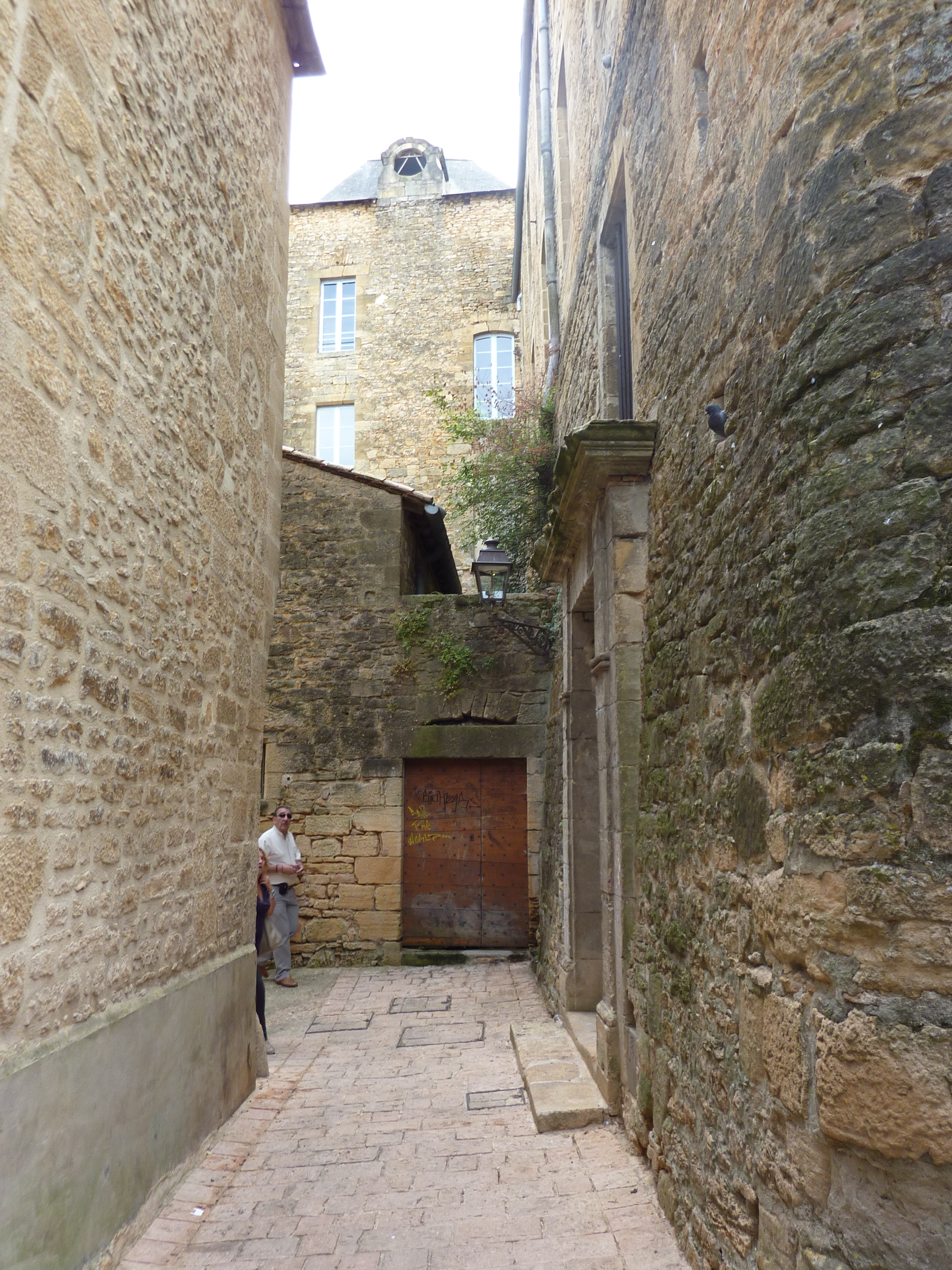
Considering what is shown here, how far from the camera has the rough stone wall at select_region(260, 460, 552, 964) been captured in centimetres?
837

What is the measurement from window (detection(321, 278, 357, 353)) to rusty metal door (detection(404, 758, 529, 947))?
34.7 feet

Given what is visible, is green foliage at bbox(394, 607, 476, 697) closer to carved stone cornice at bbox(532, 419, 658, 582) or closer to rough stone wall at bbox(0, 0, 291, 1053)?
rough stone wall at bbox(0, 0, 291, 1053)

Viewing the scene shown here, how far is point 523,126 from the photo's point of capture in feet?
40.5

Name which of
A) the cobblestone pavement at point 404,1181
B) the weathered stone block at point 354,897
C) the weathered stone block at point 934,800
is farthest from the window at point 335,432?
the weathered stone block at point 934,800

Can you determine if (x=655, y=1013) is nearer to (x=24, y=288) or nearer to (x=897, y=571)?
(x=897, y=571)

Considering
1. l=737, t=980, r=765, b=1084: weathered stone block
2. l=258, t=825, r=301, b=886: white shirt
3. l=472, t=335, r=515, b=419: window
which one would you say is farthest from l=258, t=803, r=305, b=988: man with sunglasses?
l=472, t=335, r=515, b=419: window

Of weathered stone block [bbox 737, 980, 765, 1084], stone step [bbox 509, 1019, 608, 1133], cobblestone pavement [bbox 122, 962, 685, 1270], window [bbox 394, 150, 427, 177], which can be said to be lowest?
cobblestone pavement [bbox 122, 962, 685, 1270]

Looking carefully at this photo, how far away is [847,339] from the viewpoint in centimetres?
208

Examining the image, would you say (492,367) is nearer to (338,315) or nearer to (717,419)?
(338,315)

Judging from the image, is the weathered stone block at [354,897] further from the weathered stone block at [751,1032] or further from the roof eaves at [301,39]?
the roof eaves at [301,39]

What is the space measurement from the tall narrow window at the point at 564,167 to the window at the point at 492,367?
19.6 feet

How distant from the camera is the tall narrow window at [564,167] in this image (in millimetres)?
7996

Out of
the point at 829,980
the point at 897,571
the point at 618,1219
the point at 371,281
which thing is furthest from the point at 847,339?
the point at 371,281

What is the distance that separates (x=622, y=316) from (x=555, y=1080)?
450cm
